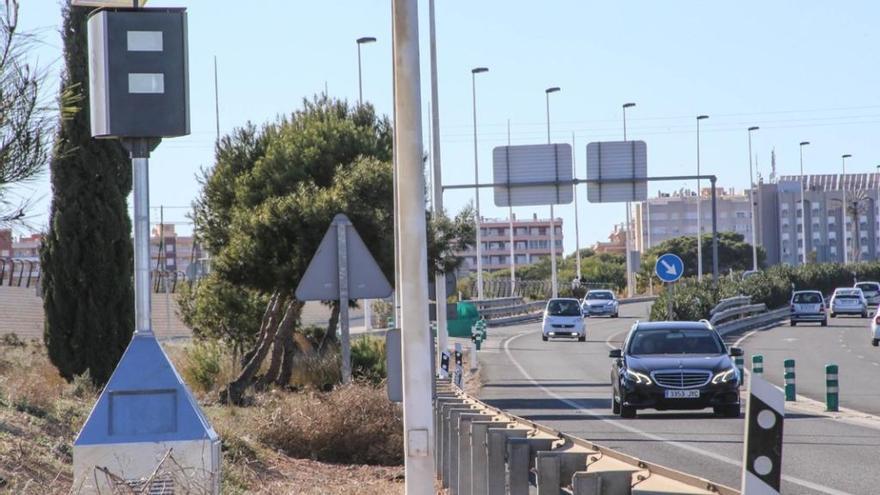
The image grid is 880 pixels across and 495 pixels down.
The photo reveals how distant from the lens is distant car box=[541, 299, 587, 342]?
57.8 metres

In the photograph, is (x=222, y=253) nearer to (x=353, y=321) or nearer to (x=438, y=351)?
(x=438, y=351)

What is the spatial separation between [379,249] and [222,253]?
11.3 ft

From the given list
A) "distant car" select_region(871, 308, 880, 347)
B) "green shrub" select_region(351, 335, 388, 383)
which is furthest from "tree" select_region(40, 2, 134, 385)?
"distant car" select_region(871, 308, 880, 347)

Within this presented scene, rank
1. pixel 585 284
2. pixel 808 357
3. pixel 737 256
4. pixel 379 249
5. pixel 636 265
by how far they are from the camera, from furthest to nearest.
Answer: pixel 737 256, pixel 585 284, pixel 636 265, pixel 808 357, pixel 379 249

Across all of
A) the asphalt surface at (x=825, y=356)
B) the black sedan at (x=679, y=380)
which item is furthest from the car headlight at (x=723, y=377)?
the asphalt surface at (x=825, y=356)

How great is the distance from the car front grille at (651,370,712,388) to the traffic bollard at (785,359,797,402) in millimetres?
3450

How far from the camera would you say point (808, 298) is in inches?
2677

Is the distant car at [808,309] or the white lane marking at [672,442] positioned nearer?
the white lane marking at [672,442]

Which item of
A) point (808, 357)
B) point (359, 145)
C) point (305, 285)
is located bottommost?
point (808, 357)

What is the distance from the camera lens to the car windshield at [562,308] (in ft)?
192

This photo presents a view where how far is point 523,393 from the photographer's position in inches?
1222

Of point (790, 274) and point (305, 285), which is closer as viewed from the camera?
point (305, 285)

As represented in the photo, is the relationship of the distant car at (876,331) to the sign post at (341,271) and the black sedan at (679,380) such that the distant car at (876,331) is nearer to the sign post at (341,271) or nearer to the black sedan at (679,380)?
the black sedan at (679,380)

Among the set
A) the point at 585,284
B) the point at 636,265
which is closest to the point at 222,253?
the point at 636,265
